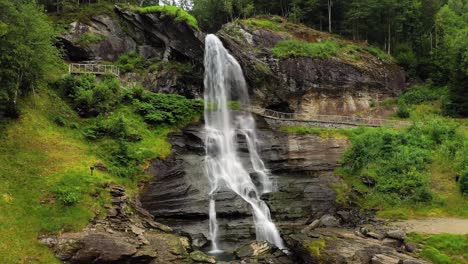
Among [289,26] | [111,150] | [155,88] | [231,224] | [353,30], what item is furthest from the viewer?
[353,30]

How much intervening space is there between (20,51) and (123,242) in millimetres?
13113

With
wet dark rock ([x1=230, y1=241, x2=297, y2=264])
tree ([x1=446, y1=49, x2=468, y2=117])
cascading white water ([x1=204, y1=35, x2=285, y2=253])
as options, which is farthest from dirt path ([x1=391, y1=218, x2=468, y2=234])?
tree ([x1=446, y1=49, x2=468, y2=117])

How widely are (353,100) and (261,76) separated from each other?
42.6 feet

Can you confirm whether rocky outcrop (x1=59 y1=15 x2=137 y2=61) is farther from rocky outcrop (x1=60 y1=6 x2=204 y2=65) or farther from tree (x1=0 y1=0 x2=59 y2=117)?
tree (x1=0 y1=0 x2=59 y2=117)

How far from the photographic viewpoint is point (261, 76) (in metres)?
40.7

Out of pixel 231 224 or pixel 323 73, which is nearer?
pixel 231 224

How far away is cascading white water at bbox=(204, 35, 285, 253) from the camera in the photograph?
25145mm

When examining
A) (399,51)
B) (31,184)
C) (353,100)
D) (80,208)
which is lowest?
(80,208)

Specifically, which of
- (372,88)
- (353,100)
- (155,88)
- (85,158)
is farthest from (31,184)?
→ (372,88)

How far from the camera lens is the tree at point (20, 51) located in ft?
70.0

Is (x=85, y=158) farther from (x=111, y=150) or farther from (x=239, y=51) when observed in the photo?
(x=239, y=51)

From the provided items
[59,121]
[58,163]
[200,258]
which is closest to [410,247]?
[200,258]

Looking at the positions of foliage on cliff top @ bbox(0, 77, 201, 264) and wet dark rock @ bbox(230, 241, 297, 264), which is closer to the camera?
foliage on cliff top @ bbox(0, 77, 201, 264)

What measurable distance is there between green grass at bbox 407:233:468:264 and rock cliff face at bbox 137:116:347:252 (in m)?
8.12
